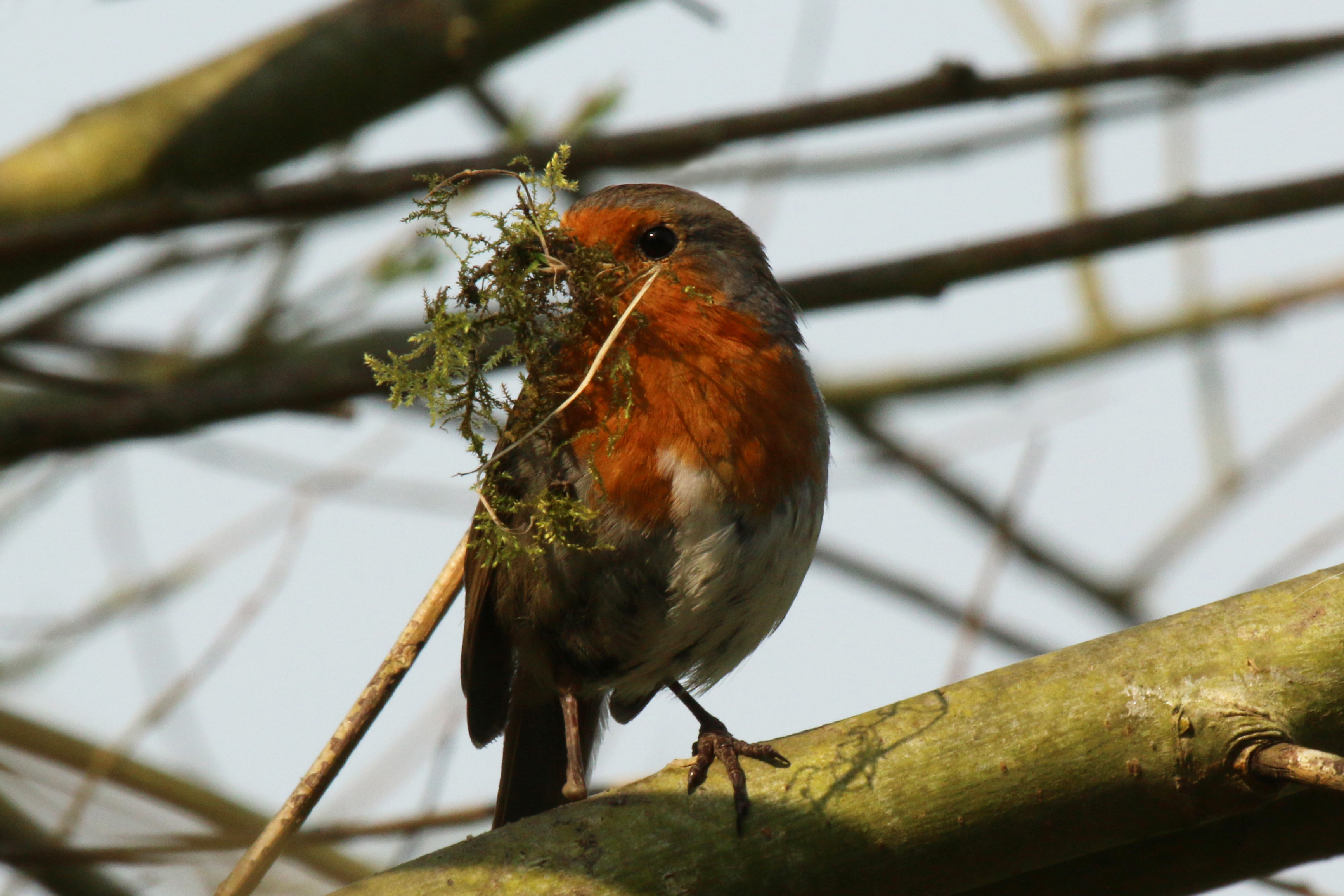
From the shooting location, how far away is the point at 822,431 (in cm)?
317

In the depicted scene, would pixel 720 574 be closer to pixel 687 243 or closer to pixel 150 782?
pixel 687 243

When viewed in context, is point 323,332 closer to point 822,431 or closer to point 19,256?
point 19,256

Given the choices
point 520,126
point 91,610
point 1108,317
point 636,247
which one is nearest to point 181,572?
point 91,610

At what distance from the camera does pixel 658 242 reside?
3.16 metres

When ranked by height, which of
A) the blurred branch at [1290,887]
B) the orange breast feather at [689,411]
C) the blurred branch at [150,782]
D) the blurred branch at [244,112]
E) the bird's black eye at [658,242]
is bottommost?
the blurred branch at [1290,887]

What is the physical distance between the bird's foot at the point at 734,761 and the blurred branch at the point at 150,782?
1001 millimetres

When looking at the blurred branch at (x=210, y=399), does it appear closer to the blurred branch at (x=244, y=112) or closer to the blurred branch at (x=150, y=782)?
the blurred branch at (x=244, y=112)

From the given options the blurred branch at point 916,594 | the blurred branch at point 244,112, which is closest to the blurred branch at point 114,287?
the blurred branch at point 244,112

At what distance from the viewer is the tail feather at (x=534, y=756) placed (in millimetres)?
3518

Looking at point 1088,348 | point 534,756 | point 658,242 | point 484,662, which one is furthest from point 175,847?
point 1088,348

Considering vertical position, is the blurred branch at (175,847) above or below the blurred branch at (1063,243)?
below

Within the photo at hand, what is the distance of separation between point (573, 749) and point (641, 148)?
151cm

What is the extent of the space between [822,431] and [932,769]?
1.23 m

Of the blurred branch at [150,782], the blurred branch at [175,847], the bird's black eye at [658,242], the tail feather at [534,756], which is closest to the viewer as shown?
the blurred branch at [175,847]
